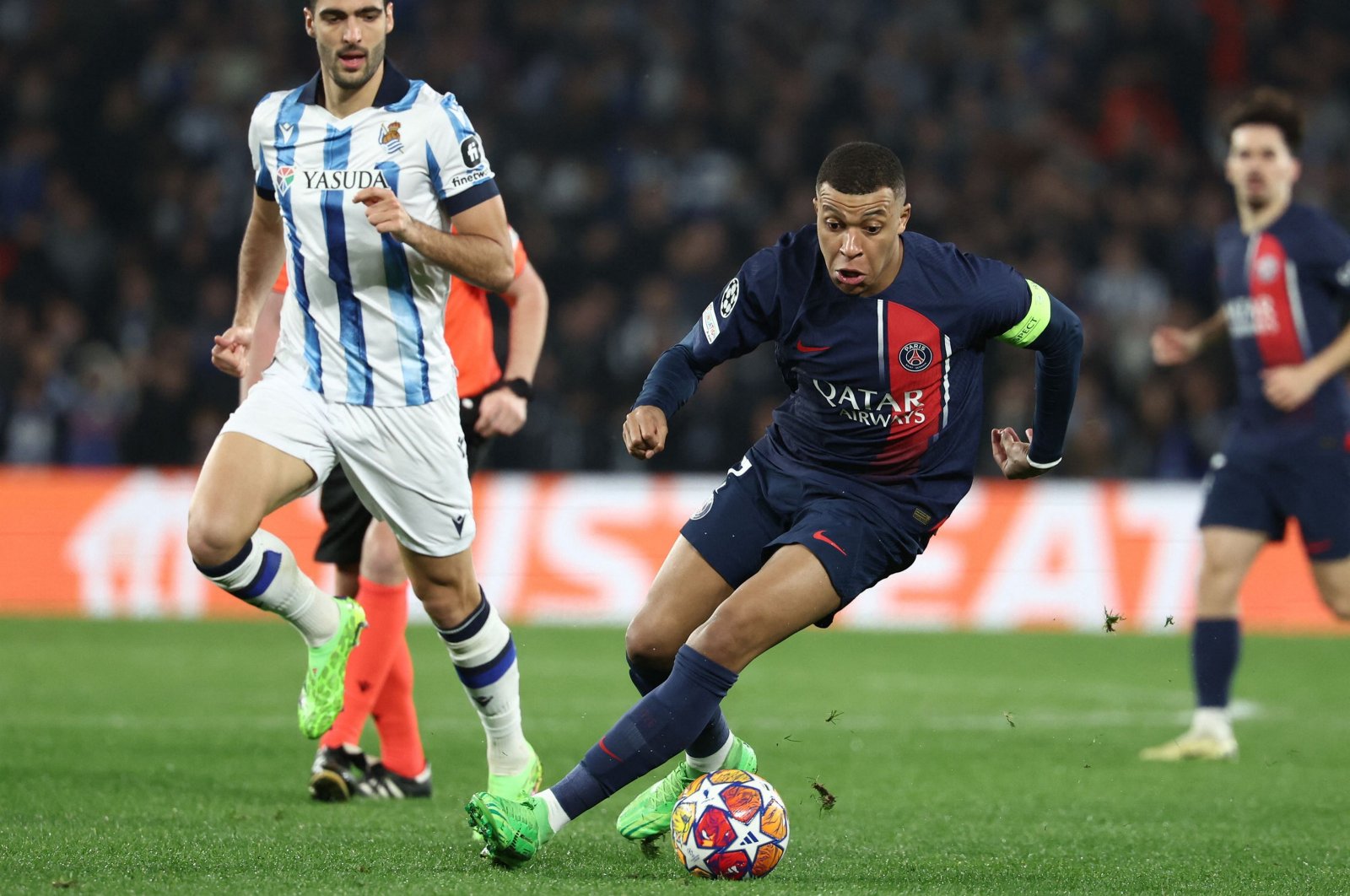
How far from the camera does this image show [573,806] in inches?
173

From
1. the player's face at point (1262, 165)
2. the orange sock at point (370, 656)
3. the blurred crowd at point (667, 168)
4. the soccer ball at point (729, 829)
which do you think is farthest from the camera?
the blurred crowd at point (667, 168)

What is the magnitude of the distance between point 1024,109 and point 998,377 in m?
4.14

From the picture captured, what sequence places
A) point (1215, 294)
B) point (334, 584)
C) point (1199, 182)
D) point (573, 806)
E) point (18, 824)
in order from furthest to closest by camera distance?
point (1199, 182) < point (1215, 294) < point (334, 584) < point (18, 824) < point (573, 806)

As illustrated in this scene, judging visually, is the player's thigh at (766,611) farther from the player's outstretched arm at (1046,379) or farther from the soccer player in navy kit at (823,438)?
the player's outstretched arm at (1046,379)

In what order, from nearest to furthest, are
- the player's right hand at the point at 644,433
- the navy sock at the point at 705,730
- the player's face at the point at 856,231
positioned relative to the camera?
the player's right hand at the point at 644,433 → the player's face at the point at 856,231 → the navy sock at the point at 705,730

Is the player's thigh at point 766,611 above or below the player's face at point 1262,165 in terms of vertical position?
below

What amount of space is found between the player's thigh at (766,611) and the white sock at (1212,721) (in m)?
3.28

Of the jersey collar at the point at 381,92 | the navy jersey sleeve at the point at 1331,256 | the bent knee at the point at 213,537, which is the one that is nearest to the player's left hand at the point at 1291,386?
the navy jersey sleeve at the point at 1331,256

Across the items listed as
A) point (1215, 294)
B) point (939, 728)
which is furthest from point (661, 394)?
point (1215, 294)

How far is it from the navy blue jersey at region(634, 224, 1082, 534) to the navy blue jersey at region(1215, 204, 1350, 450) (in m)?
2.90

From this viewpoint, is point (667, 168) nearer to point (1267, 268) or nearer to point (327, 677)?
point (1267, 268)

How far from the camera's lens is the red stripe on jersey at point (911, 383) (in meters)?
4.61

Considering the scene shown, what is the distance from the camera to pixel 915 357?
4625 mm

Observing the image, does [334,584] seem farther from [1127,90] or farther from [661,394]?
[1127,90]
